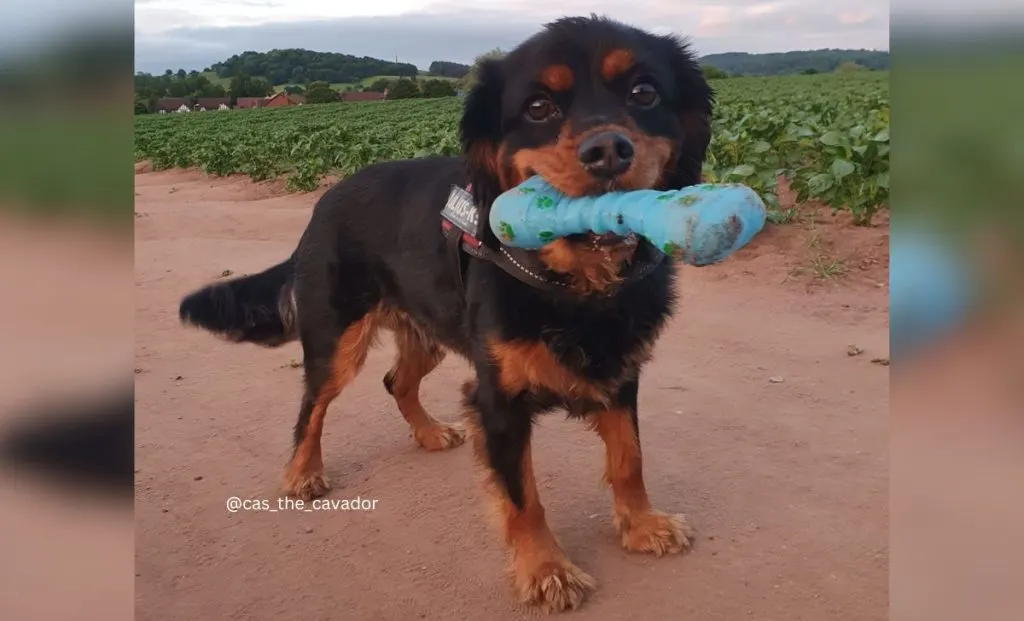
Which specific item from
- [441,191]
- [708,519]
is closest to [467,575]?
[708,519]

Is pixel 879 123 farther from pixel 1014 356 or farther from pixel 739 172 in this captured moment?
pixel 1014 356

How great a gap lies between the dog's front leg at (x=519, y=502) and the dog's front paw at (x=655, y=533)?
30 cm

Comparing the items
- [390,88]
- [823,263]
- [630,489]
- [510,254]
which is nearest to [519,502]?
[630,489]

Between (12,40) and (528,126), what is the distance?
5.70ft

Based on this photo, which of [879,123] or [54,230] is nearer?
[54,230]

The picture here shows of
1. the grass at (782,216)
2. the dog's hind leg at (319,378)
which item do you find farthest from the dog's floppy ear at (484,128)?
the grass at (782,216)

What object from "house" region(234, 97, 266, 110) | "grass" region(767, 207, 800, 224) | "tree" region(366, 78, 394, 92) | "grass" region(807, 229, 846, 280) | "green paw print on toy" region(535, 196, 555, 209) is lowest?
"grass" region(807, 229, 846, 280)

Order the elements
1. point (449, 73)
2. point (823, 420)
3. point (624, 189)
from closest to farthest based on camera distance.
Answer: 1. point (624, 189)
2. point (449, 73)
3. point (823, 420)

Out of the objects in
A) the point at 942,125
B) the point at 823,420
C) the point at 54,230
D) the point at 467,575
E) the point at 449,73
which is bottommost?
the point at 467,575

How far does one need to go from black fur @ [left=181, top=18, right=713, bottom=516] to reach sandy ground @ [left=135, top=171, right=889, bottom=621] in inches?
19.9

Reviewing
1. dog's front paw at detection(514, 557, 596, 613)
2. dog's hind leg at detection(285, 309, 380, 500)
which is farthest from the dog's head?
dog's hind leg at detection(285, 309, 380, 500)

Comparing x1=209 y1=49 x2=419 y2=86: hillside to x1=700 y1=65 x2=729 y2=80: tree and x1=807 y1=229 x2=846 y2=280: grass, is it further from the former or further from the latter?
x1=807 y1=229 x2=846 y2=280: grass

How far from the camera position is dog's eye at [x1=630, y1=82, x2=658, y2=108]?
8.39ft

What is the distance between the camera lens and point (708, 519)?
3432 millimetres
